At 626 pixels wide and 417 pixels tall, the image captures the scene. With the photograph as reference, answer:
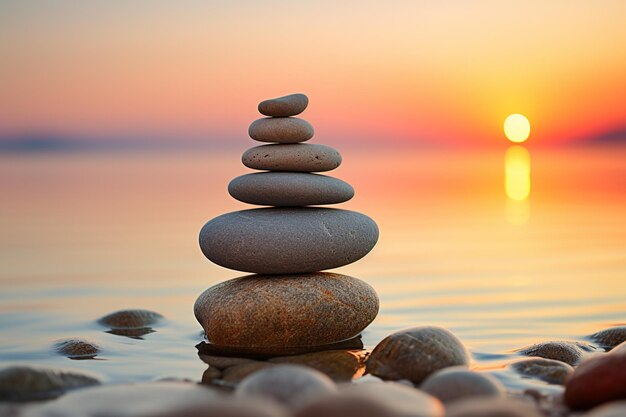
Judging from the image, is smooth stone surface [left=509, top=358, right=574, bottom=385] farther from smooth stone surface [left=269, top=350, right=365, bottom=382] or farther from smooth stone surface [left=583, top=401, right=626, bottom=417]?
smooth stone surface [left=583, top=401, right=626, bottom=417]

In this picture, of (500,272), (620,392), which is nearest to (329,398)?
(620,392)

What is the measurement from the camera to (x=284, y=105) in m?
9.01

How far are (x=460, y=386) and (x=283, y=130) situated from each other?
14.0 feet

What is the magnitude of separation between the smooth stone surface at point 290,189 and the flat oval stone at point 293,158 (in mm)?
81

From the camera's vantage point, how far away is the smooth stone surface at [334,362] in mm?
7125

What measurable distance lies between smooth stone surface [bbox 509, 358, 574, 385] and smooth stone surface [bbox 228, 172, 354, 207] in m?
2.78

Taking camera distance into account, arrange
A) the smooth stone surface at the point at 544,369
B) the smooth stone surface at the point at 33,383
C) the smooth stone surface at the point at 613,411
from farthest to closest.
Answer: the smooth stone surface at the point at 544,369 < the smooth stone surface at the point at 33,383 < the smooth stone surface at the point at 613,411

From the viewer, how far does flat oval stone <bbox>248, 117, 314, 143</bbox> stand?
897 centimetres

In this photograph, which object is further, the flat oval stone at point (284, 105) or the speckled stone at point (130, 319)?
the speckled stone at point (130, 319)

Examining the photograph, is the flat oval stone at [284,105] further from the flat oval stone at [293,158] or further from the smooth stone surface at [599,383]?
the smooth stone surface at [599,383]

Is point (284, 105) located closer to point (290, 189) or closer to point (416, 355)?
point (290, 189)

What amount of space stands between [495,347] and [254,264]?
2646 mm

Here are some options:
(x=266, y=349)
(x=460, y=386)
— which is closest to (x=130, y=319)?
(x=266, y=349)

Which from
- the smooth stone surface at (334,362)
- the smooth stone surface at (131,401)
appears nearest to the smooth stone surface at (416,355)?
the smooth stone surface at (334,362)
